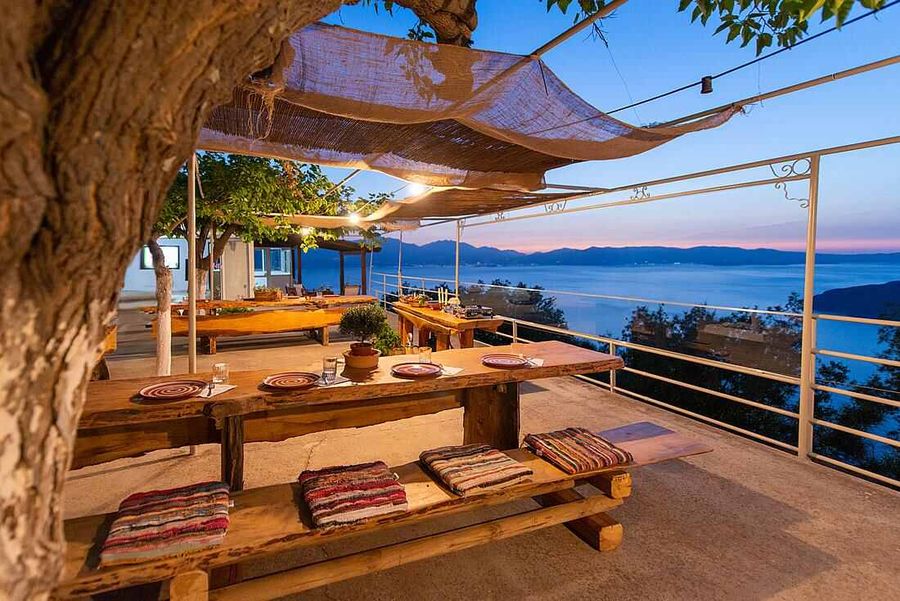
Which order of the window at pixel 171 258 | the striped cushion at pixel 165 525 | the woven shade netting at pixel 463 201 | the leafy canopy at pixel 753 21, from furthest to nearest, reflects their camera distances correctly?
the window at pixel 171 258 < the woven shade netting at pixel 463 201 < the leafy canopy at pixel 753 21 < the striped cushion at pixel 165 525

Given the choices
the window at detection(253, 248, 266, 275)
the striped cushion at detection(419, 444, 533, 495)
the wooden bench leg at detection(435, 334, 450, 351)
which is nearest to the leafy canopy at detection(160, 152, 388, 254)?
the wooden bench leg at detection(435, 334, 450, 351)

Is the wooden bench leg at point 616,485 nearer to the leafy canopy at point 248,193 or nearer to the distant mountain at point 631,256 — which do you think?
the distant mountain at point 631,256

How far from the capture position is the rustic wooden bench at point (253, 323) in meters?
6.49

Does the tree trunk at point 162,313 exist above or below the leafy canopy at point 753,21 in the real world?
below

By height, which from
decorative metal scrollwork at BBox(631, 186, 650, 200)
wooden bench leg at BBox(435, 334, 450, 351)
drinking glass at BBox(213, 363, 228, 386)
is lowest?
wooden bench leg at BBox(435, 334, 450, 351)

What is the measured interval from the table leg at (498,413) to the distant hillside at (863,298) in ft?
43.7

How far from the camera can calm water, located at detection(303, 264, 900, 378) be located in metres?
5.13

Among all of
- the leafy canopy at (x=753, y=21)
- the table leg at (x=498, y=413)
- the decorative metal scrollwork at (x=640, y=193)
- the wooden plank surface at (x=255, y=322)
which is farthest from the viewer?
the wooden plank surface at (x=255, y=322)

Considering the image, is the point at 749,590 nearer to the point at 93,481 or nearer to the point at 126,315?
the point at 93,481

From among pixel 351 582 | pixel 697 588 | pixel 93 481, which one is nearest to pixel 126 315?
pixel 93 481

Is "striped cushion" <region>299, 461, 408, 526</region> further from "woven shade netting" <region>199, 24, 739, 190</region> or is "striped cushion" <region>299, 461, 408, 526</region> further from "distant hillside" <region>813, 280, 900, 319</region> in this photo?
"distant hillside" <region>813, 280, 900, 319</region>

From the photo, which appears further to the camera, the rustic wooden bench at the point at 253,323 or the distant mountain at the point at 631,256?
the distant mountain at the point at 631,256

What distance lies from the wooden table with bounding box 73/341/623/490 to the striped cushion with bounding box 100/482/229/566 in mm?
297

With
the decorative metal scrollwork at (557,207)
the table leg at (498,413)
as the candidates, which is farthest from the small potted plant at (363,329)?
the decorative metal scrollwork at (557,207)
